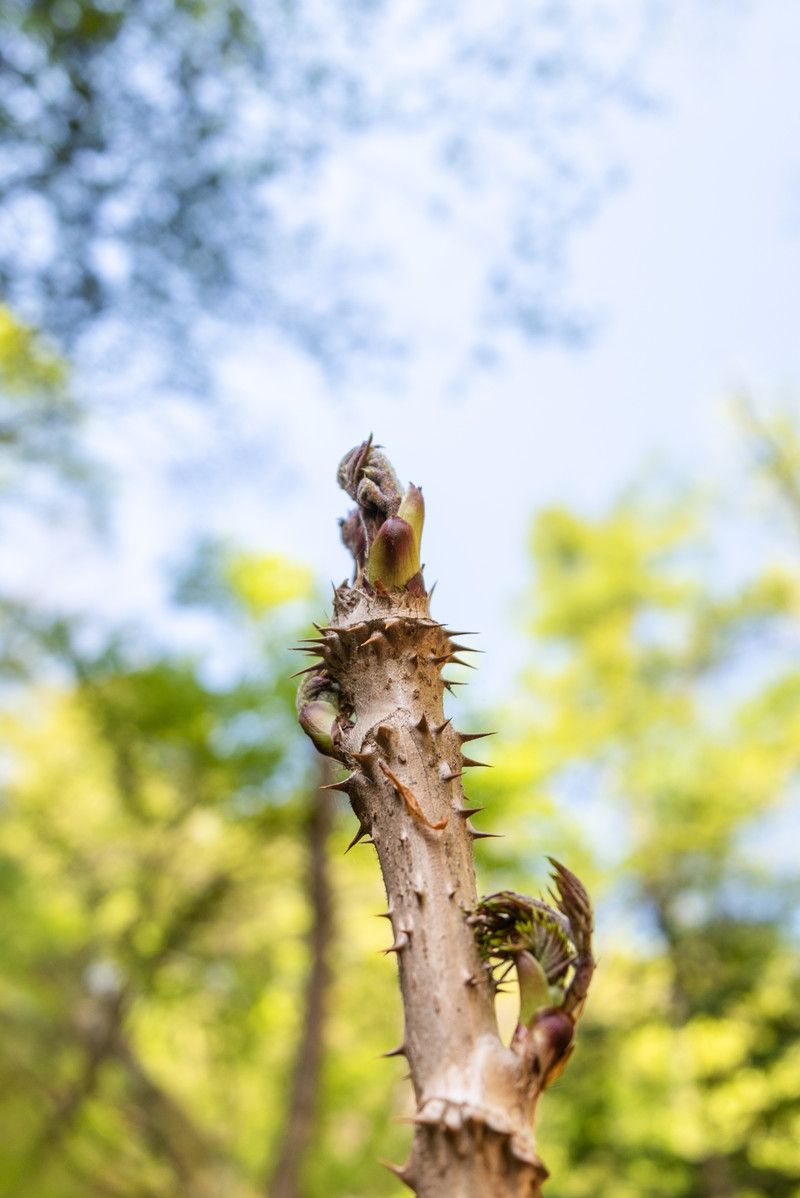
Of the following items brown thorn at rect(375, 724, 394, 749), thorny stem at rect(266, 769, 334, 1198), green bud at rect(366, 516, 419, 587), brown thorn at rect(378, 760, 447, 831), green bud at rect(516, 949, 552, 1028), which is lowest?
green bud at rect(516, 949, 552, 1028)

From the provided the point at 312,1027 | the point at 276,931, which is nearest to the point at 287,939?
the point at 276,931

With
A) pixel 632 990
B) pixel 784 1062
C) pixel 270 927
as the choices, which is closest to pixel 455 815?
pixel 784 1062

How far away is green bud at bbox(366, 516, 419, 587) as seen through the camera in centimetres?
90

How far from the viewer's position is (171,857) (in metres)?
9.61

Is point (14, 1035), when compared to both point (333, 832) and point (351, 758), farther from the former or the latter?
point (351, 758)

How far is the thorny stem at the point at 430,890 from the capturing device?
0.65 metres

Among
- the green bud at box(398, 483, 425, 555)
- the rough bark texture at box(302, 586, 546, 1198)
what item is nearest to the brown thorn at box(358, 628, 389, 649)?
the rough bark texture at box(302, 586, 546, 1198)

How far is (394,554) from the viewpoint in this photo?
2.96ft

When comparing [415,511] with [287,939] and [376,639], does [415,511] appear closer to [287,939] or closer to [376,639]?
[376,639]

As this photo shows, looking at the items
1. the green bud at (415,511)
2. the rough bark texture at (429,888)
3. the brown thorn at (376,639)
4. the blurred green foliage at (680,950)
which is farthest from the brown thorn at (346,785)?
the blurred green foliage at (680,950)

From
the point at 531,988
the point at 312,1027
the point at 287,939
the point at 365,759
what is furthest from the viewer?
the point at 287,939

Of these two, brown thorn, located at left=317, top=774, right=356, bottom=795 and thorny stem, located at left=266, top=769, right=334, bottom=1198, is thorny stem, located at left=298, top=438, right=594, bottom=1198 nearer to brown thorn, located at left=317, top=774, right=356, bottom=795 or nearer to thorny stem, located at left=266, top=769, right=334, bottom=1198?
brown thorn, located at left=317, top=774, right=356, bottom=795

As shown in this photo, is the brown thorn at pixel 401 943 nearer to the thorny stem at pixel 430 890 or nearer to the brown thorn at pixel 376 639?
the thorny stem at pixel 430 890

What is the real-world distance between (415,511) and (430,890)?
1.32 ft
